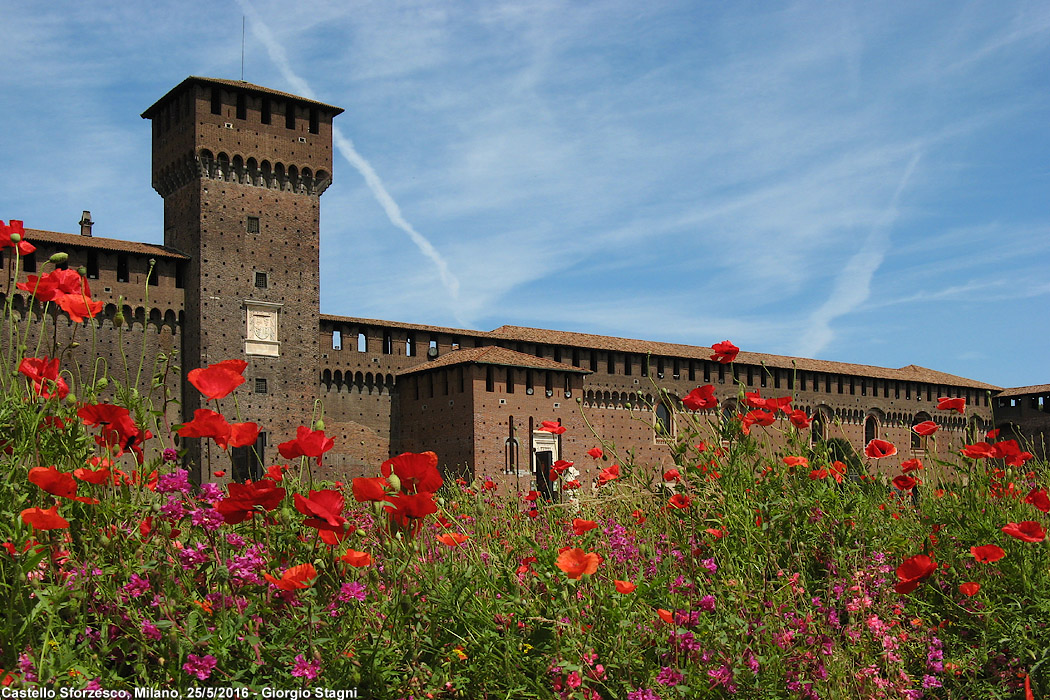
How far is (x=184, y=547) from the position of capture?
2787mm


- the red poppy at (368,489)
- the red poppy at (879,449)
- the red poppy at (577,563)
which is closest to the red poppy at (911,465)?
the red poppy at (879,449)

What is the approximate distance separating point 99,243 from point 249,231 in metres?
3.40

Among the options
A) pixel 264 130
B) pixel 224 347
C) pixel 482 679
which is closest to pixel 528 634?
pixel 482 679

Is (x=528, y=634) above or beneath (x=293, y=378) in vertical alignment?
beneath

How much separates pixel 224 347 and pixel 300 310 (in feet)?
7.18

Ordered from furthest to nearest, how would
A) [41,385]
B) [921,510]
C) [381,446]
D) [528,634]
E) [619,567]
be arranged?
[381,446]
[921,510]
[619,567]
[41,385]
[528,634]

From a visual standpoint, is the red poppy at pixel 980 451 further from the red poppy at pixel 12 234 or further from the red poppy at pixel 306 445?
the red poppy at pixel 12 234

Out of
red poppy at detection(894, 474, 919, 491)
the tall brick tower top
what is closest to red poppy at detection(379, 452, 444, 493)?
red poppy at detection(894, 474, 919, 491)

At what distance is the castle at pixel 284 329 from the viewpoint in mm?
22281

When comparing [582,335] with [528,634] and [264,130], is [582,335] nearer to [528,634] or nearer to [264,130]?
[264,130]

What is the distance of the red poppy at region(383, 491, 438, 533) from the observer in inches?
85.1

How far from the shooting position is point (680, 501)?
353 cm

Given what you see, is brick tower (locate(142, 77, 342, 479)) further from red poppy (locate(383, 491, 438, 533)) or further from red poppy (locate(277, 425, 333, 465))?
red poppy (locate(383, 491, 438, 533))

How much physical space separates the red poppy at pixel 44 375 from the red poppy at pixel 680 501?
7.02 feet
